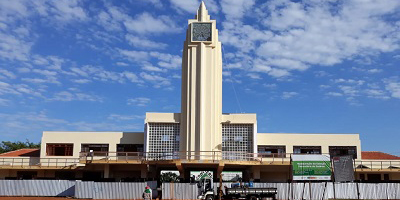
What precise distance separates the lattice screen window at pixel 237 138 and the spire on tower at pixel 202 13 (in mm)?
12321

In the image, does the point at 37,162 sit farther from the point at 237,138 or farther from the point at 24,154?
the point at 237,138

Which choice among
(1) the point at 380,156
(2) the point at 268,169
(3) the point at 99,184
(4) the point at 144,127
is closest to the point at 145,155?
(4) the point at 144,127

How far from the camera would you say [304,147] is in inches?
1976

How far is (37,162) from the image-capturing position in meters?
50.7

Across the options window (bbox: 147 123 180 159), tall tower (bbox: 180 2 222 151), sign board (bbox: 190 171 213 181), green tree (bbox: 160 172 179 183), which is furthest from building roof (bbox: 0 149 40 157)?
sign board (bbox: 190 171 213 181)

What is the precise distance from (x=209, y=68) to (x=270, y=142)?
1101 cm

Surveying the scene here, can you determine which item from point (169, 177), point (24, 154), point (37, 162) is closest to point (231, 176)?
point (169, 177)

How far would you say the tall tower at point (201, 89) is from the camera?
1820 inches

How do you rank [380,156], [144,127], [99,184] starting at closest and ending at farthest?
1. [99,184]
2. [144,127]
3. [380,156]

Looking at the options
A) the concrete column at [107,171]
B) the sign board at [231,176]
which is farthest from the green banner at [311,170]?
the concrete column at [107,171]

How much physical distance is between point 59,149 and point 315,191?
29326 millimetres

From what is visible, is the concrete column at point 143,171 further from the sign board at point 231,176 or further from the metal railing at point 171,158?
the sign board at point 231,176

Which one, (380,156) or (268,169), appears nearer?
(268,169)

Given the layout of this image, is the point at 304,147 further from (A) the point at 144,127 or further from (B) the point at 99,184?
(B) the point at 99,184
